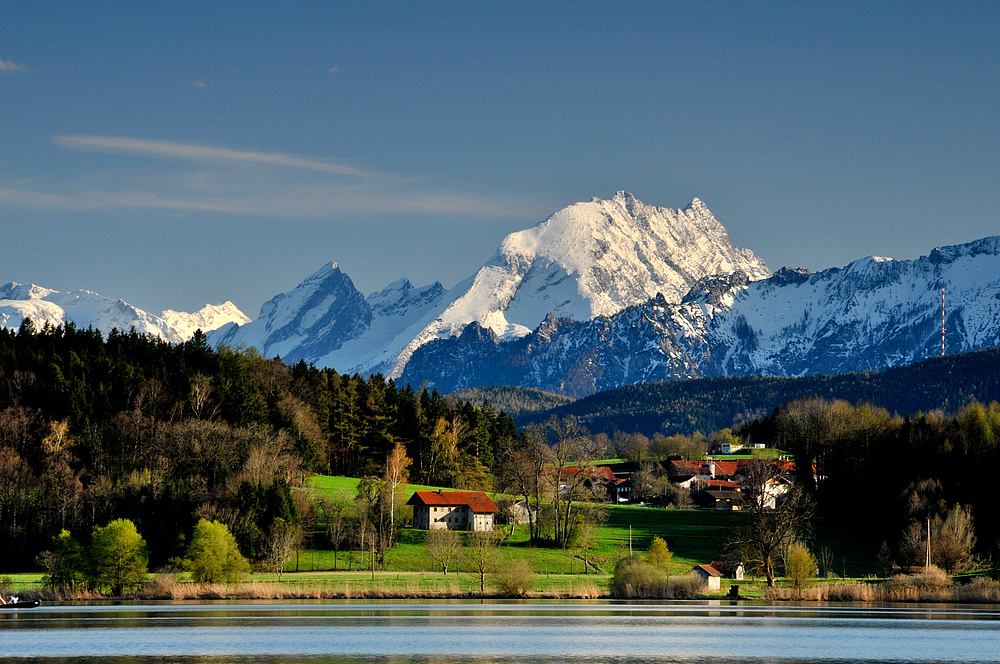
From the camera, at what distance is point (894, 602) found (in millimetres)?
92938

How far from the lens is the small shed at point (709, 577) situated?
315 ft

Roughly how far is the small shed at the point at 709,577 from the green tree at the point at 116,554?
43.1 meters

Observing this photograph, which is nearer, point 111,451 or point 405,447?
point 111,451

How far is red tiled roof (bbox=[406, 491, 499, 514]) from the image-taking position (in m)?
129

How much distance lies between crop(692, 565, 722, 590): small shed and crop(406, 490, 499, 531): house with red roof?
34.1 metres

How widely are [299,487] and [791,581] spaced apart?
161ft

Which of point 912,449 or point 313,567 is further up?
point 912,449

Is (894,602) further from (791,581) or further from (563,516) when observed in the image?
(563,516)

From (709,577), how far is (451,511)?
130ft

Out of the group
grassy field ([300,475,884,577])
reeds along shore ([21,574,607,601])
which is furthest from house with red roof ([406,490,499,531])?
reeds along shore ([21,574,607,601])

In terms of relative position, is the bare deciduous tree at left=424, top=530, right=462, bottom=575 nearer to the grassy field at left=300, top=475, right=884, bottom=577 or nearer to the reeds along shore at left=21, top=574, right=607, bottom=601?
the grassy field at left=300, top=475, right=884, bottom=577

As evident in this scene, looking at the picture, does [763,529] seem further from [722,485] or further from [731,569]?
[722,485]

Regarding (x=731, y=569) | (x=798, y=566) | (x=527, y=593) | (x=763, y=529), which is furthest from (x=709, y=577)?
(x=527, y=593)

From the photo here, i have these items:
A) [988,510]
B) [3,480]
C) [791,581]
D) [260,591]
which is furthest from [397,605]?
[988,510]
